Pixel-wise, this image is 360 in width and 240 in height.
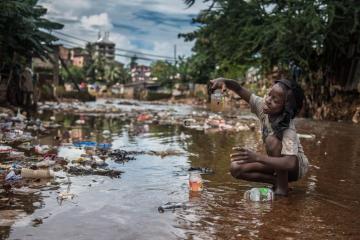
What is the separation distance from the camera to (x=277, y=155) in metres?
4.04

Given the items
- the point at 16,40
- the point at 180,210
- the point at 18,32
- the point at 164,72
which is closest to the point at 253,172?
the point at 180,210

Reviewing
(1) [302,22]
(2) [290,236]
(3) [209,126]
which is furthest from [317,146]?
(1) [302,22]

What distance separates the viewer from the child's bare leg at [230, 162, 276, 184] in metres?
4.25

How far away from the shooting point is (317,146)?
8438mm

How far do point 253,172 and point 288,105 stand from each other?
0.67 meters

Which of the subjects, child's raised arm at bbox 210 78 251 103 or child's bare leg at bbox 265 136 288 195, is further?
child's raised arm at bbox 210 78 251 103

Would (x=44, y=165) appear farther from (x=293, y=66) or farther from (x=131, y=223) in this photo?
(x=293, y=66)

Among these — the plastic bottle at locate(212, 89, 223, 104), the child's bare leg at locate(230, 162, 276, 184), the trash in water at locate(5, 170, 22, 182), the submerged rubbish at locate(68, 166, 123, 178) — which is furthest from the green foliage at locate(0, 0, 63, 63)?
the child's bare leg at locate(230, 162, 276, 184)

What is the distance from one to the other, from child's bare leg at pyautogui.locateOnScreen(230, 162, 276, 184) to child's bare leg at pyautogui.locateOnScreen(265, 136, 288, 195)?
0.08 meters

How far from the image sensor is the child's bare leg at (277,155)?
4.03m

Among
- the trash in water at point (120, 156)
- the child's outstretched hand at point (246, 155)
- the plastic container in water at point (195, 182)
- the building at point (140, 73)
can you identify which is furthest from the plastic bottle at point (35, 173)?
the building at point (140, 73)

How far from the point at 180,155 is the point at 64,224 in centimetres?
378

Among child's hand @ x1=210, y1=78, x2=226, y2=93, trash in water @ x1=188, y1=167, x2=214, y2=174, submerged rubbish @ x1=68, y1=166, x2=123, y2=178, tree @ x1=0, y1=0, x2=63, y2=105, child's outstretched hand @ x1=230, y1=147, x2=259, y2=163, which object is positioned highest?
tree @ x1=0, y1=0, x2=63, y2=105

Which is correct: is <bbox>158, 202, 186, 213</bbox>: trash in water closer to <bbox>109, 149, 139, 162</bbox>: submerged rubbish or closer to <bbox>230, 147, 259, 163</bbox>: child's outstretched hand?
<bbox>230, 147, 259, 163</bbox>: child's outstretched hand
